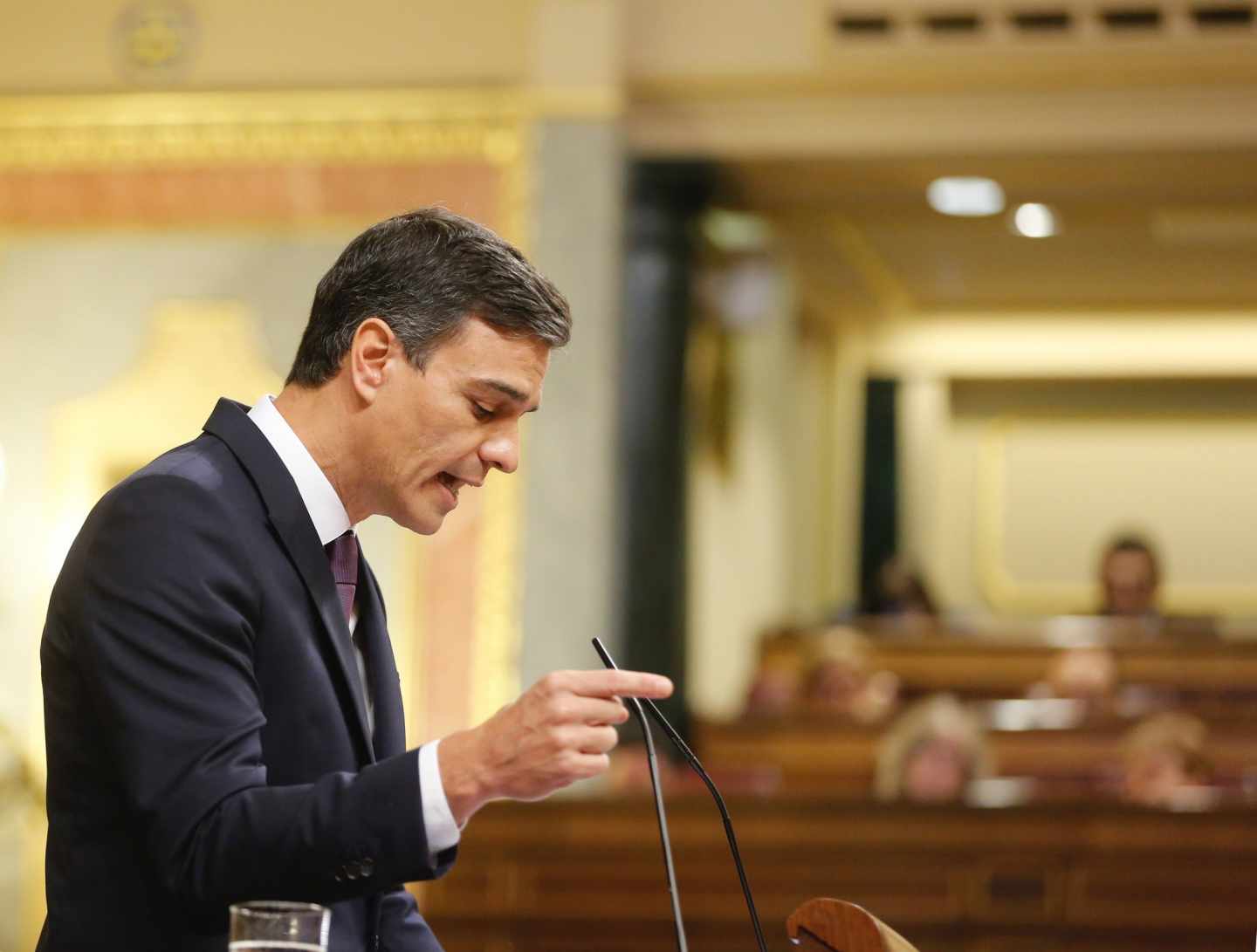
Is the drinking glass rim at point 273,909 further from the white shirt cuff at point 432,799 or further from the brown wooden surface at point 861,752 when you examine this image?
the brown wooden surface at point 861,752

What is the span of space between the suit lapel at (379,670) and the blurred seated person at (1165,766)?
430 cm

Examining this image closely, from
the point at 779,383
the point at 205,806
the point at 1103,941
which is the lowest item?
the point at 1103,941

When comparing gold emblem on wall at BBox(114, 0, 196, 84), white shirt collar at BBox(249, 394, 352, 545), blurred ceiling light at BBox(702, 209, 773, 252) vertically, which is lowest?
white shirt collar at BBox(249, 394, 352, 545)

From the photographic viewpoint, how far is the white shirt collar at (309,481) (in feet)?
5.56

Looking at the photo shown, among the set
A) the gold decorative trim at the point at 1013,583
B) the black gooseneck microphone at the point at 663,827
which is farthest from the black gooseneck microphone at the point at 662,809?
the gold decorative trim at the point at 1013,583

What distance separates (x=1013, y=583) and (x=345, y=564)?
13.0 meters

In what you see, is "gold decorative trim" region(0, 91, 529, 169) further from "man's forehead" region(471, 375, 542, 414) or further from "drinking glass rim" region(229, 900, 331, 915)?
"drinking glass rim" region(229, 900, 331, 915)

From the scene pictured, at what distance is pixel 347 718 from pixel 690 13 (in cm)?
654

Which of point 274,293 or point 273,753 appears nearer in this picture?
point 273,753

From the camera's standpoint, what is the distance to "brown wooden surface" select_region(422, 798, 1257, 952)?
16.7 ft

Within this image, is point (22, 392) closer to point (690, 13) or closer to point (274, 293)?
point (274, 293)

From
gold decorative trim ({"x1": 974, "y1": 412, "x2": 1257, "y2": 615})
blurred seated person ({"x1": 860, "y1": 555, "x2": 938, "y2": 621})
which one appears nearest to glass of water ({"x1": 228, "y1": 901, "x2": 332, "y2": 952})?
blurred seated person ({"x1": 860, "y1": 555, "x2": 938, "y2": 621})

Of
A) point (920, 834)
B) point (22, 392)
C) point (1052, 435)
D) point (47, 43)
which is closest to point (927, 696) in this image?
point (920, 834)

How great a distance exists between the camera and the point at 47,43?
792 cm
